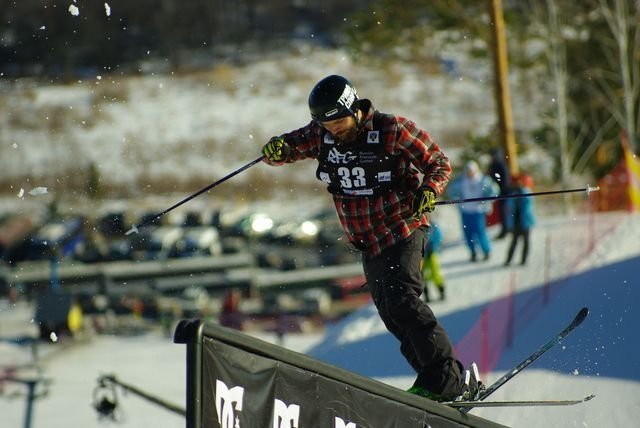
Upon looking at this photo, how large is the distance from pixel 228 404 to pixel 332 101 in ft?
5.89

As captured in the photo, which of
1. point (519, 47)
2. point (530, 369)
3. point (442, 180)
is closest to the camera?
point (442, 180)

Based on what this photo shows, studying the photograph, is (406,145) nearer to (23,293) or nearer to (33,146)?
(23,293)

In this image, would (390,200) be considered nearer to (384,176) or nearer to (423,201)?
(384,176)

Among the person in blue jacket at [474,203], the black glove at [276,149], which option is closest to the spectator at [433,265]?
the person in blue jacket at [474,203]

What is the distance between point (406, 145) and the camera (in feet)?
16.1

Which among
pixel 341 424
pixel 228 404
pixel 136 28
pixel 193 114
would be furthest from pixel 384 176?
pixel 136 28

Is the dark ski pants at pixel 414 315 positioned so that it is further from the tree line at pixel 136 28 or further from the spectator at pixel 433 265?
the tree line at pixel 136 28

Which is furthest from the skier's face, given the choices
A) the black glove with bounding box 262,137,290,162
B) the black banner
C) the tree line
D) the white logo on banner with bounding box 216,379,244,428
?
the tree line

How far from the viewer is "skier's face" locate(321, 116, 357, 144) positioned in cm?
482

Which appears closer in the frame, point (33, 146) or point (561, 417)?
point (561, 417)

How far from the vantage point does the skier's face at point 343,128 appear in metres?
4.82

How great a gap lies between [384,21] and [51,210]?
48.5 ft

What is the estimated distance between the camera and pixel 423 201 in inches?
185

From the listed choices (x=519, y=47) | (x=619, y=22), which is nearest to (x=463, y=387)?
(x=619, y=22)
